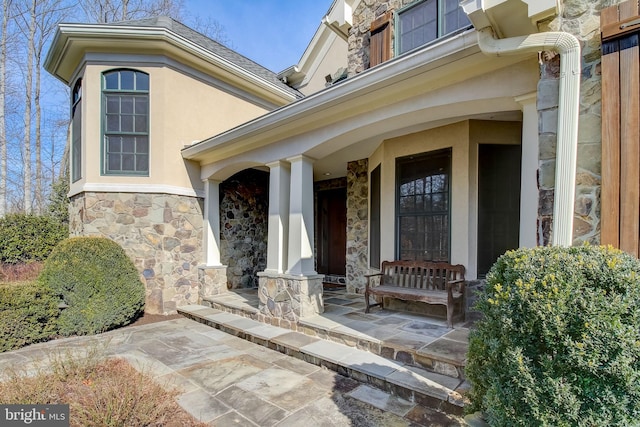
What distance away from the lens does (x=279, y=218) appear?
506 centimetres

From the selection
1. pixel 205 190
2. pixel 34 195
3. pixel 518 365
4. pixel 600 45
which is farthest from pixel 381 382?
pixel 34 195

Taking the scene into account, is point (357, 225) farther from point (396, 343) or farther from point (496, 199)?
point (396, 343)

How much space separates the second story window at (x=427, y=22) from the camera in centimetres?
474

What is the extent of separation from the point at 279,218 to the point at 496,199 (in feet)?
10.3

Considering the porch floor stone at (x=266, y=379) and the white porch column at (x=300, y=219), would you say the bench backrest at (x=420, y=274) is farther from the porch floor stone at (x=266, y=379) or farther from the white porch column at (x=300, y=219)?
the porch floor stone at (x=266, y=379)

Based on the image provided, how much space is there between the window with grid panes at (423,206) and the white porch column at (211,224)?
372cm

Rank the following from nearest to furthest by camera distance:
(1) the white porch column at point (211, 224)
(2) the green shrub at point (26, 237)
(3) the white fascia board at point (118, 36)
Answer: (3) the white fascia board at point (118, 36) → (1) the white porch column at point (211, 224) → (2) the green shrub at point (26, 237)

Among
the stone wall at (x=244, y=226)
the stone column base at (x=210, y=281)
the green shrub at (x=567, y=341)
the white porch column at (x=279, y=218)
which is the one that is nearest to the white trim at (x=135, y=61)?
the stone wall at (x=244, y=226)

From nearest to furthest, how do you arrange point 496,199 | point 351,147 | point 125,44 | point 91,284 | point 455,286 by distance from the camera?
point 455,286 → point 496,199 → point 91,284 → point 351,147 → point 125,44

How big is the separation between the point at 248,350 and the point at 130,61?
5692 mm

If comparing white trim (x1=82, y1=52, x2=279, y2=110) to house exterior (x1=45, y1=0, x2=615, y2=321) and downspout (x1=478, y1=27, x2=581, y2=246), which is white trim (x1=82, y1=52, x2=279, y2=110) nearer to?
house exterior (x1=45, y1=0, x2=615, y2=321)

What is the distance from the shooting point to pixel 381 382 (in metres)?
3.12

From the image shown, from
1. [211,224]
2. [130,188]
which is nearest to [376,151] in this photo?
[211,224]

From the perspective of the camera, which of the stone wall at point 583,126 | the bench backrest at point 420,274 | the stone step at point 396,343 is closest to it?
the stone wall at point 583,126
